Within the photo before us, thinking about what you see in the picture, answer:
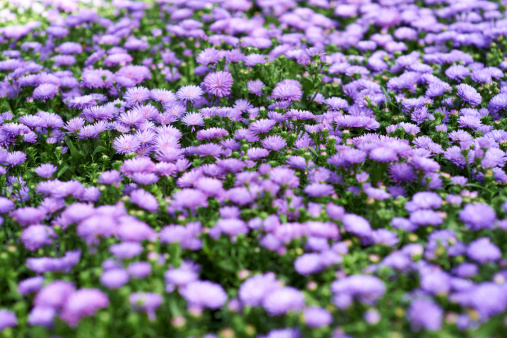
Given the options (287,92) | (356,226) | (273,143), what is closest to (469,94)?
(287,92)

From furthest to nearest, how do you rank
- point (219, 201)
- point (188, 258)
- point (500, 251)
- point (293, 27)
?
point (293, 27), point (219, 201), point (188, 258), point (500, 251)

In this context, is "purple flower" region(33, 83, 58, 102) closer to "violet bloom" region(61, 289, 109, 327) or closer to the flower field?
the flower field

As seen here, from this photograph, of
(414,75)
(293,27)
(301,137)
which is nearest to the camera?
(301,137)

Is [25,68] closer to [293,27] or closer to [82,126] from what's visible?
[82,126]

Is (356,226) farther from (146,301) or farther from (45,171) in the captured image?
(45,171)

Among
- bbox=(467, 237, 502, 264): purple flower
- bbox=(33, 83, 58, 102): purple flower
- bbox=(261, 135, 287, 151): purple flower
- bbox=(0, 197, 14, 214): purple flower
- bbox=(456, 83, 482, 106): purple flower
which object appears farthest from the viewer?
bbox=(33, 83, 58, 102): purple flower

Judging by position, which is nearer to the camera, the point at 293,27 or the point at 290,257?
the point at 290,257

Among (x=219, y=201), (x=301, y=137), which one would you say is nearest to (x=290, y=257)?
(x=219, y=201)

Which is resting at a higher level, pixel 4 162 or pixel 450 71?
pixel 450 71

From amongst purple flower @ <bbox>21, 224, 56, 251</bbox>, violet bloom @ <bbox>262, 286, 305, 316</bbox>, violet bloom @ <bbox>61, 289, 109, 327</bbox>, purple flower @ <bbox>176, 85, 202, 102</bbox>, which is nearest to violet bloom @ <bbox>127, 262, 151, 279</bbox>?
violet bloom @ <bbox>61, 289, 109, 327</bbox>
